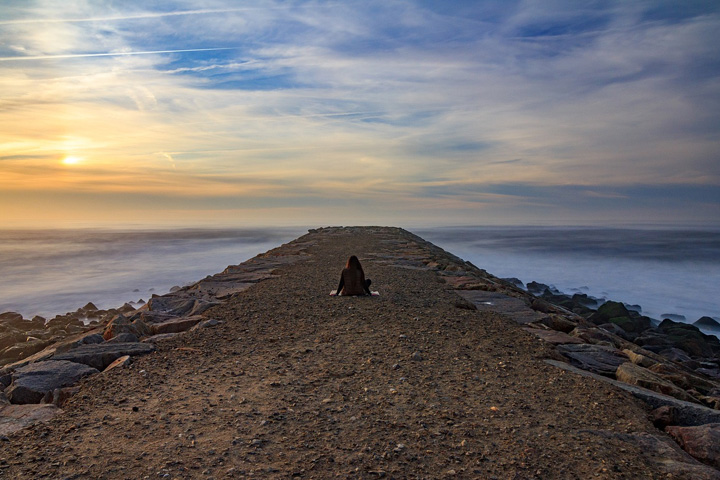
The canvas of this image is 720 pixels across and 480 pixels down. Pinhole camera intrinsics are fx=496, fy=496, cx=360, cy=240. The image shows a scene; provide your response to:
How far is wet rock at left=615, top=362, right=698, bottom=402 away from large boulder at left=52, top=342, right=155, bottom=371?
418 centimetres

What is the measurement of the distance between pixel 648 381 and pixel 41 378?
4755mm

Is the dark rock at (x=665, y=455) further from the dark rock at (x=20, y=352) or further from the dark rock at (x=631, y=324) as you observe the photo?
the dark rock at (x=631, y=324)

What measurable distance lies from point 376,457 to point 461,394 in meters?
1.07

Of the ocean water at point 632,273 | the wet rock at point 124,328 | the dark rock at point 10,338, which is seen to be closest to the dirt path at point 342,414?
the wet rock at point 124,328

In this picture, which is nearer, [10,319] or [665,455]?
[665,455]

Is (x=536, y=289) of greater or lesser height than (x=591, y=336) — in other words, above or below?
below

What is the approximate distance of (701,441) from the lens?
111 inches

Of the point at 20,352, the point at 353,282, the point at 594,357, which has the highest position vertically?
the point at 353,282

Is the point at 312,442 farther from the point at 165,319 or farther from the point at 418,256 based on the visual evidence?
the point at 418,256

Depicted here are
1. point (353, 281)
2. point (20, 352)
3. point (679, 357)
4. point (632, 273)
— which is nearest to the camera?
point (20, 352)

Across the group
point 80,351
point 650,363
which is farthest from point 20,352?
point 650,363

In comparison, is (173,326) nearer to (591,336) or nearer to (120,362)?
(120,362)

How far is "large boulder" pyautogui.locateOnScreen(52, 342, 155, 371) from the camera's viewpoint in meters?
4.30

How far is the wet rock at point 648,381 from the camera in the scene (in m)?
3.87
